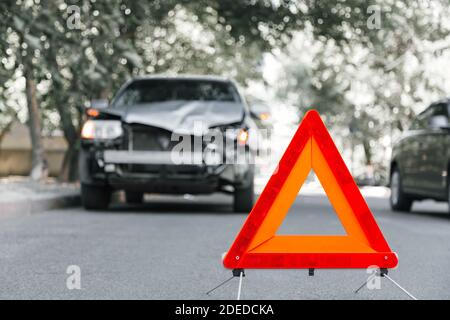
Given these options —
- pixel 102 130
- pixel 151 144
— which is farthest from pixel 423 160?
pixel 102 130

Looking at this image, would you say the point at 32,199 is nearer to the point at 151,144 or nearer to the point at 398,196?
the point at 151,144

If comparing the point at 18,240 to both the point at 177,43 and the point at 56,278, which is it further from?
the point at 177,43

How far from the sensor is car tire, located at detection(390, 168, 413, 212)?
14.4 metres

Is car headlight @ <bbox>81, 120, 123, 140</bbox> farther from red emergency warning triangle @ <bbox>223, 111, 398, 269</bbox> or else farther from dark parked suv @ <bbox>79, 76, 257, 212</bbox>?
red emergency warning triangle @ <bbox>223, 111, 398, 269</bbox>

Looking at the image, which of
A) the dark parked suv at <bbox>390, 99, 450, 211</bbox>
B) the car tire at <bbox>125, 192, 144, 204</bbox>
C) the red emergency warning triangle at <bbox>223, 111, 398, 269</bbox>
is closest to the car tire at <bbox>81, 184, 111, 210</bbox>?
the car tire at <bbox>125, 192, 144, 204</bbox>

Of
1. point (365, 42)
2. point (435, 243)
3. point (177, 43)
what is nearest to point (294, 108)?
point (177, 43)

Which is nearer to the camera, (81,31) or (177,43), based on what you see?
(81,31)

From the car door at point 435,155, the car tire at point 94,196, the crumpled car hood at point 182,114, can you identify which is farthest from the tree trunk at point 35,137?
the car door at point 435,155

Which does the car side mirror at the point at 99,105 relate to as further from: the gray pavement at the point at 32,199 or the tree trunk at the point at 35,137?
the tree trunk at the point at 35,137

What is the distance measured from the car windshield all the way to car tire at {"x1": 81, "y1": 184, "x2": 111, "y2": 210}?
124cm

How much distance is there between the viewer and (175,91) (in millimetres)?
13414
